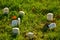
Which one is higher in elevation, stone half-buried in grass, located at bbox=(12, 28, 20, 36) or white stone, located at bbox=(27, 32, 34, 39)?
stone half-buried in grass, located at bbox=(12, 28, 20, 36)

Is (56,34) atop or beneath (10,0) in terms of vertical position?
beneath

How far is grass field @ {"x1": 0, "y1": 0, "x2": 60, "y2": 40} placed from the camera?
6418 millimetres

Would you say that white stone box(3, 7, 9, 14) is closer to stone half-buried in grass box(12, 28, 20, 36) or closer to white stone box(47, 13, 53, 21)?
stone half-buried in grass box(12, 28, 20, 36)

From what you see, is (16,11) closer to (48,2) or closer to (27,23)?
(27,23)

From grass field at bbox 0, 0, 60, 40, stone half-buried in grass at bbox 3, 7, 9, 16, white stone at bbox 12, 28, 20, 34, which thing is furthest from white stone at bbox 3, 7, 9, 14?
white stone at bbox 12, 28, 20, 34

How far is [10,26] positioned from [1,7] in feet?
3.91

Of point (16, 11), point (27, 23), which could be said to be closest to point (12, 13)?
Answer: point (16, 11)

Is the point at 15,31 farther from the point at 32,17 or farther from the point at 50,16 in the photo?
the point at 50,16

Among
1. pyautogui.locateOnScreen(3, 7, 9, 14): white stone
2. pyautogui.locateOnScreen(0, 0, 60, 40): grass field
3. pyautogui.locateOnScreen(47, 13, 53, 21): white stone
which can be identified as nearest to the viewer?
pyautogui.locateOnScreen(0, 0, 60, 40): grass field

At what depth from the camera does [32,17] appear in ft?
23.7

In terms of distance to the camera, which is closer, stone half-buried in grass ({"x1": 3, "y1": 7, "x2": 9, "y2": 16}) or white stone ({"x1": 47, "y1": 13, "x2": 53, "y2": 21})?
white stone ({"x1": 47, "y1": 13, "x2": 53, "y2": 21})

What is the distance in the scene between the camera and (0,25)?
22.3 ft

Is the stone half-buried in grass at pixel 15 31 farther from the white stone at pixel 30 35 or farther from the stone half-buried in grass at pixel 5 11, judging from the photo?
the stone half-buried in grass at pixel 5 11

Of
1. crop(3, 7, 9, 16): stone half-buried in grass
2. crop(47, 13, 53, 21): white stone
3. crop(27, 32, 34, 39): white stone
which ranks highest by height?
crop(3, 7, 9, 16): stone half-buried in grass
